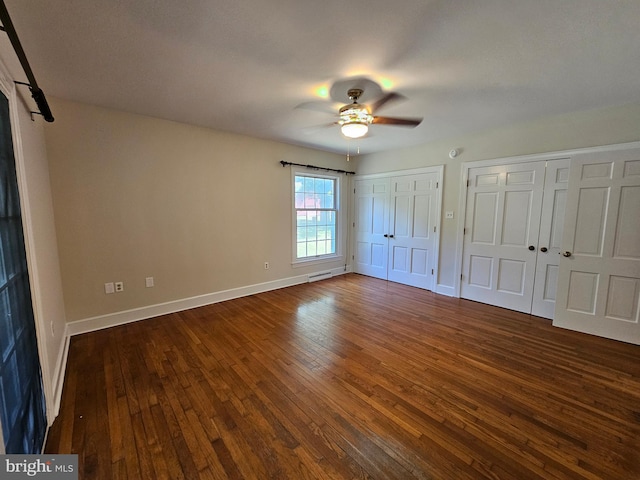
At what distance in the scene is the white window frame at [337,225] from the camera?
467 cm

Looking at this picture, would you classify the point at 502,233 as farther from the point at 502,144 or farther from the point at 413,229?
the point at 413,229

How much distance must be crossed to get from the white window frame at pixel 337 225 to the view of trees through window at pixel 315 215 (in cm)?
5

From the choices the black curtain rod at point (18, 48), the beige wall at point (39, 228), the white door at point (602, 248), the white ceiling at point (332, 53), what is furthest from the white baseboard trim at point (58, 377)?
the white door at point (602, 248)

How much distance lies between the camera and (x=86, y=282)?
9.49ft

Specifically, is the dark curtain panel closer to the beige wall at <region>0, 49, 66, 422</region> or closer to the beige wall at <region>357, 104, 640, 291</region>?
the beige wall at <region>0, 49, 66, 422</region>

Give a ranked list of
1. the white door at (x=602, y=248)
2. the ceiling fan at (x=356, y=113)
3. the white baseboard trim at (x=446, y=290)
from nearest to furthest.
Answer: the ceiling fan at (x=356, y=113) → the white door at (x=602, y=248) → the white baseboard trim at (x=446, y=290)

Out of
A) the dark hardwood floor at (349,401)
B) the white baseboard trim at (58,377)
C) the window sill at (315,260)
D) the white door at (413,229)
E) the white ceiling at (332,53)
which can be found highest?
the white ceiling at (332,53)

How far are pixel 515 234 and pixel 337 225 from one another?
9.79ft

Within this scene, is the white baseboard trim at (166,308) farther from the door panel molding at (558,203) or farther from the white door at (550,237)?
the white door at (550,237)

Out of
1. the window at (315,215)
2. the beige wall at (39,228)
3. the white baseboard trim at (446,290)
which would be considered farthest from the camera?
the window at (315,215)

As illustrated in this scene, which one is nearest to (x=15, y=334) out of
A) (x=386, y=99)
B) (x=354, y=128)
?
(x=354, y=128)

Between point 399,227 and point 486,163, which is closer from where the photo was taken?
point 486,163

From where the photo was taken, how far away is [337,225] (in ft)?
17.9

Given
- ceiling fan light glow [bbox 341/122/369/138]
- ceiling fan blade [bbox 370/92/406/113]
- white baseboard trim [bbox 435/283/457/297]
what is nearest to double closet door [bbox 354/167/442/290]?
white baseboard trim [bbox 435/283/457/297]
